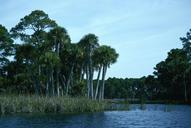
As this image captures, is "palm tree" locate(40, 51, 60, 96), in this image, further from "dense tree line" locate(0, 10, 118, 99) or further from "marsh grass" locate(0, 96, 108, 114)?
"marsh grass" locate(0, 96, 108, 114)

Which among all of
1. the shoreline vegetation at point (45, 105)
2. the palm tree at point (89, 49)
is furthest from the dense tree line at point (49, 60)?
the shoreline vegetation at point (45, 105)

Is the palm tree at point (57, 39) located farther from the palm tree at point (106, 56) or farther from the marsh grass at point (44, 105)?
the marsh grass at point (44, 105)

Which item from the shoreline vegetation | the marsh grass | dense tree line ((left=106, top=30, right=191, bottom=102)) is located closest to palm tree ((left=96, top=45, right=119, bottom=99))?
the shoreline vegetation

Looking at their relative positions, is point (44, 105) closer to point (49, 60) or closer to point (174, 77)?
point (49, 60)

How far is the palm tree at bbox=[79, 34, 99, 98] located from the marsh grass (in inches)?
479

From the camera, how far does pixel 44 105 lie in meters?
42.5

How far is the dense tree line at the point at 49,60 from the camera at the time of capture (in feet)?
191

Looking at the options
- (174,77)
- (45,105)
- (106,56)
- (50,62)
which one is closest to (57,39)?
(50,62)

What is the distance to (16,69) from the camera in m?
65.2

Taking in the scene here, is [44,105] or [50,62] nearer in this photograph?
[44,105]

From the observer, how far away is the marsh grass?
40188 millimetres

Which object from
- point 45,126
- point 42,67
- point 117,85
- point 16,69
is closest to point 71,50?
point 42,67

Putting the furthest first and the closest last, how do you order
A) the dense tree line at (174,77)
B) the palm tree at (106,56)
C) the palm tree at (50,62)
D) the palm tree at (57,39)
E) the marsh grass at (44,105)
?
1. the dense tree line at (174,77)
2. the palm tree at (57,39)
3. the palm tree at (106,56)
4. the palm tree at (50,62)
5. the marsh grass at (44,105)

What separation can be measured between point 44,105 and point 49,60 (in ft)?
48.3
